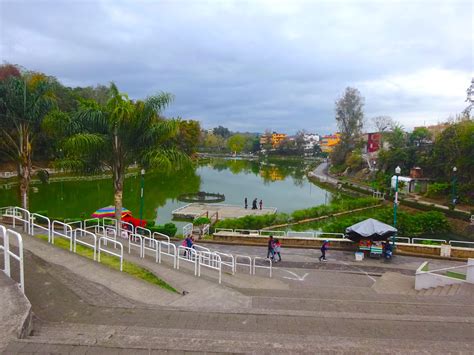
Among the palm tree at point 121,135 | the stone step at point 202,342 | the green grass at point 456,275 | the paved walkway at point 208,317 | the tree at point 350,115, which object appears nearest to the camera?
the stone step at point 202,342

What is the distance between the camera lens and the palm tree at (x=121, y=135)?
46.9 ft

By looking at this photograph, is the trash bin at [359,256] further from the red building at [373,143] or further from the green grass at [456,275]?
the red building at [373,143]

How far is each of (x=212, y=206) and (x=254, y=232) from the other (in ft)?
38.9

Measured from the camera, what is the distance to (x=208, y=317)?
6.14 metres

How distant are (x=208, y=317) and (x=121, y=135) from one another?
1036cm

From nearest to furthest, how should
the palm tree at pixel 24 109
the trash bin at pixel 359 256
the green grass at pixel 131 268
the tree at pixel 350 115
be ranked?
the green grass at pixel 131 268 < the palm tree at pixel 24 109 < the trash bin at pixel 359 256 < the tree at pixel 350 115

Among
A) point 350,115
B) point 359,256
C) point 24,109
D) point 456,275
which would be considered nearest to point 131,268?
point 456,275

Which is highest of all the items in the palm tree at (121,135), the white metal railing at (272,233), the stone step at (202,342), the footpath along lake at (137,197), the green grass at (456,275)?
the palm tree at (121,135)

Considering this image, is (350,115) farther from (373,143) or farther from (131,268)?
(131,268)

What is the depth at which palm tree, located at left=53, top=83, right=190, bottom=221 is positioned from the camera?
14297mm

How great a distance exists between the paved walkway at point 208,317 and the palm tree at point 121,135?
207 inches

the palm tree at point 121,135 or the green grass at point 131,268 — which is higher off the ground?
the palm tree at point 121,135

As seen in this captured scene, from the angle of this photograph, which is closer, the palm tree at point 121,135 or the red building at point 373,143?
the palm tree at point 121,135

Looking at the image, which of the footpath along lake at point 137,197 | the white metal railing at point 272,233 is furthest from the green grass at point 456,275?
the footpath along lake at point 137,197
